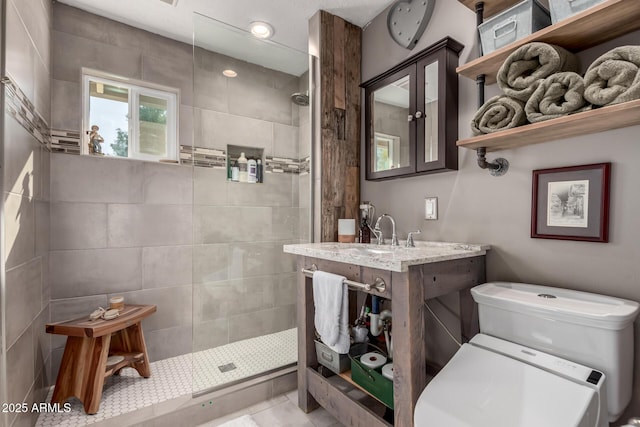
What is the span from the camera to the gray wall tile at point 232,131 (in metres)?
1.96

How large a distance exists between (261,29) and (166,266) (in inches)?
75.9

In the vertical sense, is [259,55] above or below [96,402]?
above

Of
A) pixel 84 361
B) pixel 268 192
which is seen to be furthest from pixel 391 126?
pixel 84 361

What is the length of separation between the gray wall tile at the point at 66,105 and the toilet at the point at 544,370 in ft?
8.44

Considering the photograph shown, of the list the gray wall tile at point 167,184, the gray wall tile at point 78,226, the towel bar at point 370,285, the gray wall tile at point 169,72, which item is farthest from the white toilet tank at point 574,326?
the gray wall tile at point 169,72

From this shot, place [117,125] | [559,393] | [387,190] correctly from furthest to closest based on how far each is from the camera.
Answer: [117,125] → [387,190] → [559,393]

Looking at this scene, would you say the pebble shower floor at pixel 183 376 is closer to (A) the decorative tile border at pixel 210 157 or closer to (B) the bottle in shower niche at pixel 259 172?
(B) the bottle in shower niche at pixel 259 172

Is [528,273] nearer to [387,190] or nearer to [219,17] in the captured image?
[387,190]

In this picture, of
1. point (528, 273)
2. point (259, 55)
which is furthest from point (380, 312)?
point (259, 55)

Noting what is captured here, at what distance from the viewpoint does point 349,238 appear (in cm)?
193

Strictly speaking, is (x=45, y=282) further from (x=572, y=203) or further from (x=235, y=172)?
(x=572, y=203)

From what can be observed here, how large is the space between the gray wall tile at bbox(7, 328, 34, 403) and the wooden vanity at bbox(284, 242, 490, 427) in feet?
4.13

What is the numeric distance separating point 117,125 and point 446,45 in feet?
7.52

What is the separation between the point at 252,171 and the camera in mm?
2070
